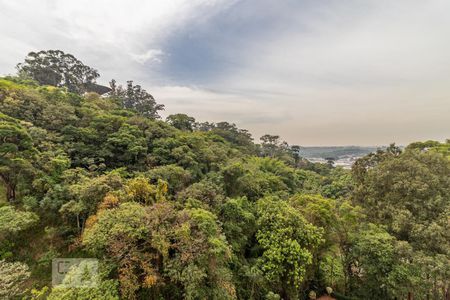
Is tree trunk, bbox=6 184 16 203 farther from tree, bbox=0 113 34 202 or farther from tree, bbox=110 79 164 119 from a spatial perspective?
tree, bbox=110 79 164 119

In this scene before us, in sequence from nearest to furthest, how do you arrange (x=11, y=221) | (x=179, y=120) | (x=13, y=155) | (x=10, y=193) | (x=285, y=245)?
1. (x=11, y=221)
2. (x=285, y=245)
3. (x=13, y=155)
4. (x=10, y=193)
5. (x=179, y=120)

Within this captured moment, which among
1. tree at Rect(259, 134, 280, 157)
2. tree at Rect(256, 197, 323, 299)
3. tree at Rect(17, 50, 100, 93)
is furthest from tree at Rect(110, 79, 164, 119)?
tree at Rect(256, 197, 323, 299)

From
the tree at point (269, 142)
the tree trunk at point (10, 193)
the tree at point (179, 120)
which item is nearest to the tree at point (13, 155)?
the tree trunk at point (10, 193)

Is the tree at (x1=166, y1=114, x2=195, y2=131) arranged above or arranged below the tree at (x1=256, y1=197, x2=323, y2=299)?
above

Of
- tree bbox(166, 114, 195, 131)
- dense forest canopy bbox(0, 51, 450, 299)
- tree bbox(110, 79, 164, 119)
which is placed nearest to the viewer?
dense forest canopy bbox(0, 51, 450, 299)

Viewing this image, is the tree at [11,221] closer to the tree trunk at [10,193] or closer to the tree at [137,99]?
the tree trunk at [10,193]

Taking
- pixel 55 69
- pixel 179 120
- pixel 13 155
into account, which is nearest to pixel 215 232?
pixel 13 155

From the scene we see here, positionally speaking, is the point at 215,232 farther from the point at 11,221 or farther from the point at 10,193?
the point at 10,193

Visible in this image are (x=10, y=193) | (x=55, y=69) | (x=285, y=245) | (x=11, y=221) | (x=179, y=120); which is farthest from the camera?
(x=55, y=69)

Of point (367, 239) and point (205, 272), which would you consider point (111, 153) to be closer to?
point (205, 272)
